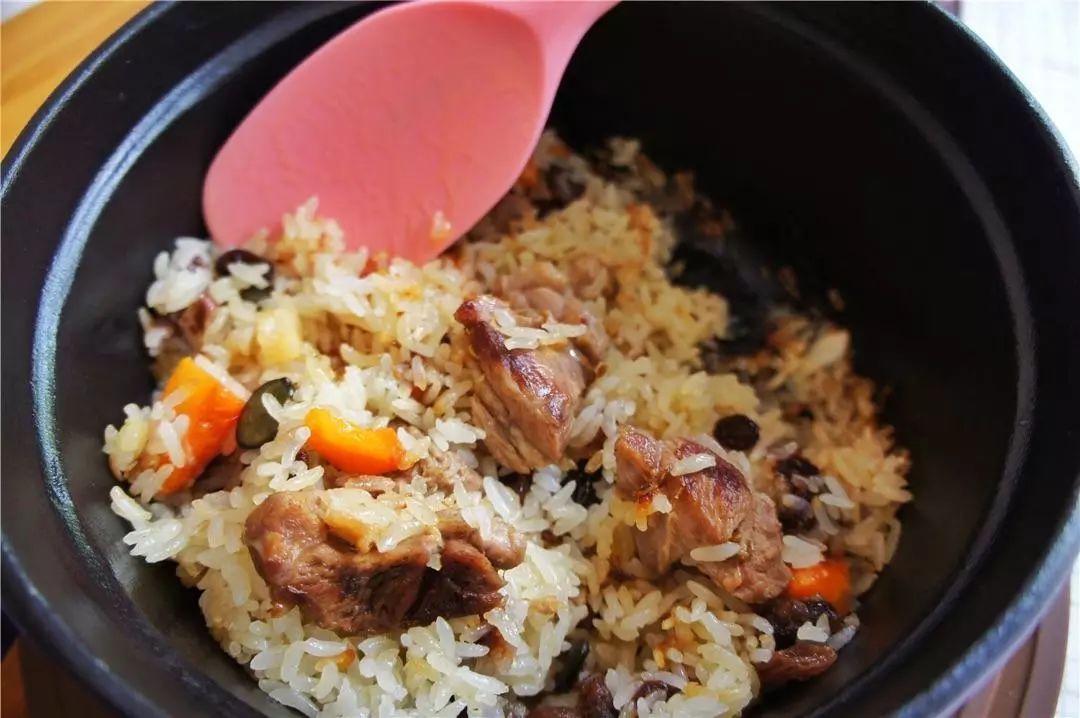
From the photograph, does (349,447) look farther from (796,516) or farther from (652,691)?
(796,516)

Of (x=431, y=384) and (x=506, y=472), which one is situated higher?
(x=431, y=384)

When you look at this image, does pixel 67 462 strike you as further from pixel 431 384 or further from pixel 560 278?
pixel 560 278

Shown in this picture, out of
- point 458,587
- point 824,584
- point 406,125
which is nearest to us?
point 458,587

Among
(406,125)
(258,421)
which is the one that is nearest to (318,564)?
(258,421)

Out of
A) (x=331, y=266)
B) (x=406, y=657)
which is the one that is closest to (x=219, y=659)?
(x=406, y=657)

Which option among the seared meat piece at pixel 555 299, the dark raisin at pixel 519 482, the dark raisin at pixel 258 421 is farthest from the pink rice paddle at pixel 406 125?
the dark raisin at pixel 519 482

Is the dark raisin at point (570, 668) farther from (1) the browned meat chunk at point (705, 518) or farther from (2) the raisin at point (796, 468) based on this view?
(2) the raisin at point (796, 468)

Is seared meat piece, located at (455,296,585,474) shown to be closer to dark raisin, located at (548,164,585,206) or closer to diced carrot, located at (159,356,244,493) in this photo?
diced carrot, located at (159,356,244,493)
